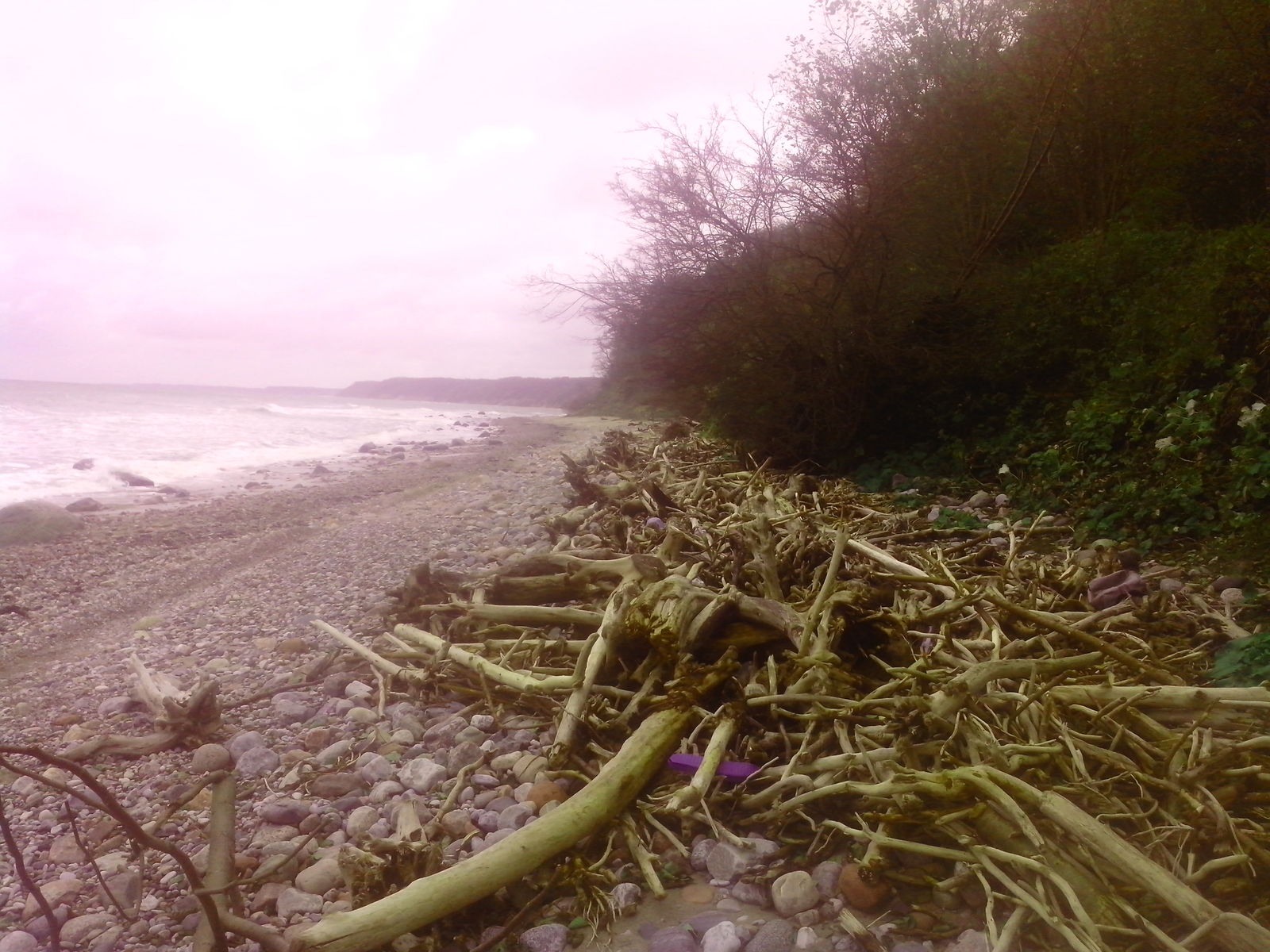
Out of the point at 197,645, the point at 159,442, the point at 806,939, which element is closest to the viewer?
the point at 806,939

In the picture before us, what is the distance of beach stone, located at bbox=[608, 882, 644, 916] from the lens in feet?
7.95

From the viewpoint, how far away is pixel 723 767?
9.56 feet

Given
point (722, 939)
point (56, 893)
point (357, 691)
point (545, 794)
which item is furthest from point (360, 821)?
point (722, 939)

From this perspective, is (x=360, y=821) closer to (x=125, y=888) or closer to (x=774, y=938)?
(x=125, y=888)

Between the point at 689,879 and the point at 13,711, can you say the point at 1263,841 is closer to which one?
the point at 689,879

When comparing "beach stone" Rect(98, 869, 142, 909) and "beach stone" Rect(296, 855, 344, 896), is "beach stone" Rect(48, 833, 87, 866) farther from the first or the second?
"beach stone" Rect(296, 855, 344, 896)

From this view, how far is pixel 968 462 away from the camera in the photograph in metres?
7.77

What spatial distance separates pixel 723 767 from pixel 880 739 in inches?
23.2

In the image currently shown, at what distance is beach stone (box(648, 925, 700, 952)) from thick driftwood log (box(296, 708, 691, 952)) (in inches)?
16.5

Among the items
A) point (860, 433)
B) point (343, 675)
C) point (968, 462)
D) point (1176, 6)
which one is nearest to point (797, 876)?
point (343, 675)

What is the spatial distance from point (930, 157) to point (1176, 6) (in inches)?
111

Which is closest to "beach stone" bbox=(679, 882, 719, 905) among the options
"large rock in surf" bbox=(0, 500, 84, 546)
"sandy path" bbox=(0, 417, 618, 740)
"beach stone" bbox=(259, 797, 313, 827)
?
"beach stone" bbox=(259, 797, 313, 827)

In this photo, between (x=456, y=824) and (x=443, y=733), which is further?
(x=443, y=733)

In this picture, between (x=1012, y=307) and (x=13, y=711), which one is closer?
(x=13, y=711)
